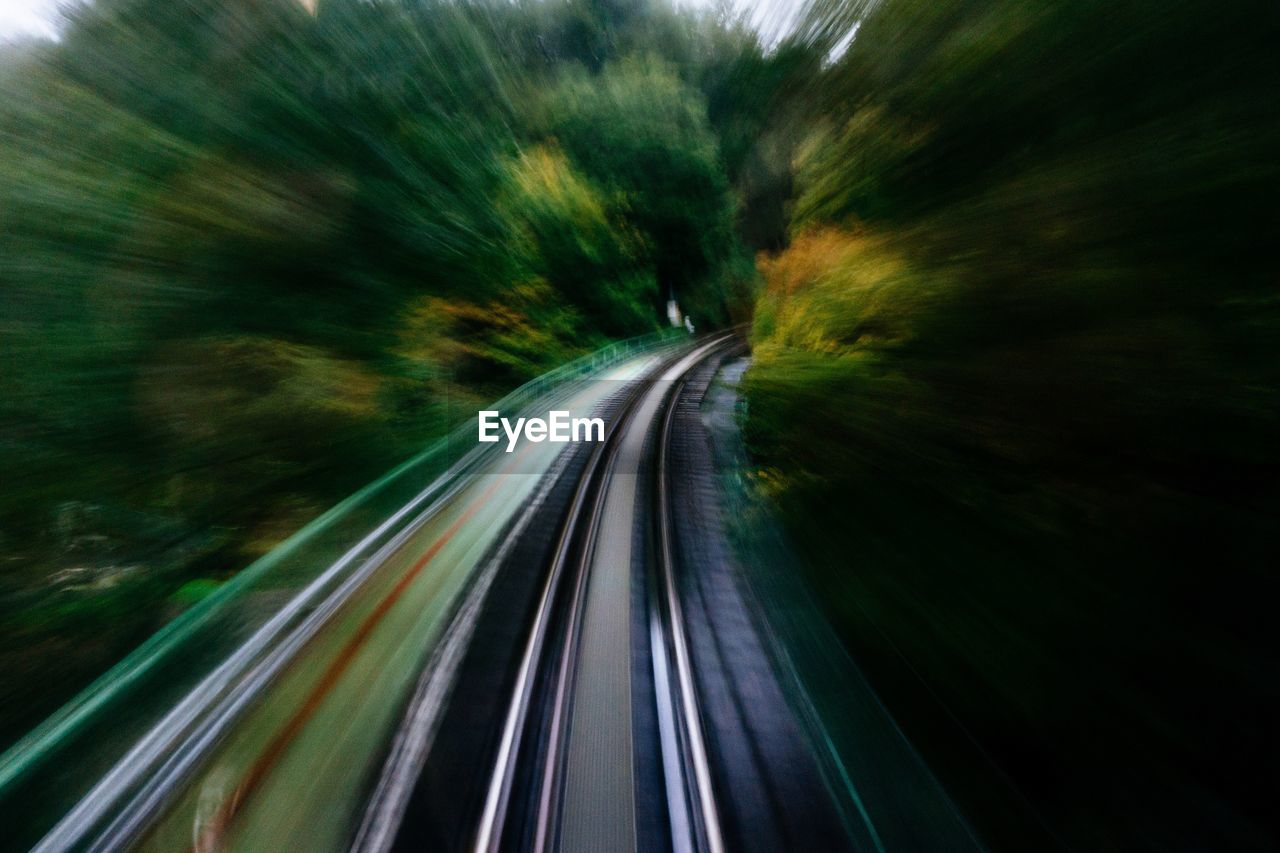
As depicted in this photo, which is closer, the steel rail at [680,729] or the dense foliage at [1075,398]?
the dense foliage at [1075,398]

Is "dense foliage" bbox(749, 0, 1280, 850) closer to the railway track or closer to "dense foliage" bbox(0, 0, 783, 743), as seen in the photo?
the railway track

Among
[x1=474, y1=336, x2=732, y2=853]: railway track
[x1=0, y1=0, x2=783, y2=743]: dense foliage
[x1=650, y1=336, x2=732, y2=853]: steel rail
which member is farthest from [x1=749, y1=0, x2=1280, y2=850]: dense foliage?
[x1=0, y1=0, x2=783, y2=743]: dense foliage

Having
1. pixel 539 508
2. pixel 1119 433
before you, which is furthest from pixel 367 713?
pixel 1119 433

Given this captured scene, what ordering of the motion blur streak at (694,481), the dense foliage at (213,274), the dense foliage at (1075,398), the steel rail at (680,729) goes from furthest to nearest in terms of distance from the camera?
the dense foliage at (213,274)
the steel rail at (680,729)
the motion blur streak at (694,481)
the dense foliage at (1075,398)

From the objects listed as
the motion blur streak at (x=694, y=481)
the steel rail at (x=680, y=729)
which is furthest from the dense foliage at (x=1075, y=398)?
the steel rail at (x=680, y=729)

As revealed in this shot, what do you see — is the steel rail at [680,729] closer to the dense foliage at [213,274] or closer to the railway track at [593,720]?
the railway track at [593,720]

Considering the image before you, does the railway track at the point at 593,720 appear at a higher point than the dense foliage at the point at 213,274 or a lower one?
lower

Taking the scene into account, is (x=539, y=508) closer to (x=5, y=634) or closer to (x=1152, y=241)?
(x=5, y=634)

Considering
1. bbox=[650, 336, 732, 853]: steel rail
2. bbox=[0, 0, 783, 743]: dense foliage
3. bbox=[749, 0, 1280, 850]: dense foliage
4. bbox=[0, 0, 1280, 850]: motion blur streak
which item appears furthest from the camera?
bbox=[0, 0, 783, 743]: dense foliage
